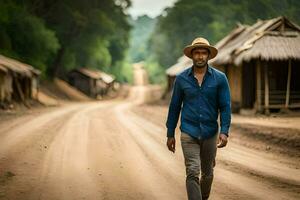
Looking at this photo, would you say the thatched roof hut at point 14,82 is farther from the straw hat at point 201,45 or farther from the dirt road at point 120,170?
the straw hat at point 201,45

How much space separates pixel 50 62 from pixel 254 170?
46362 millimetres

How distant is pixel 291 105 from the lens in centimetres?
2280

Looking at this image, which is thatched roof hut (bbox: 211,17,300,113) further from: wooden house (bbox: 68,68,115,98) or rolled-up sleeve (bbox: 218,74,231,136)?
wooden house (bbox: 68,68,115,98)

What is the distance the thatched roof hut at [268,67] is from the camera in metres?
21.5

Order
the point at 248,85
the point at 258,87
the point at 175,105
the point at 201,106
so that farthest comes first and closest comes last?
the point at 248,85 → the point at 258,87 → the point at 175,105 → the point at 201,106

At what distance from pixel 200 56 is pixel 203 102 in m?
0.57

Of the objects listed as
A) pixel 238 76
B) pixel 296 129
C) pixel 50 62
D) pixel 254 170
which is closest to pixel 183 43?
pixel 50 62

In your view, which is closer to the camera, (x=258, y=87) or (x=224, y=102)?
(x=224, y=102)

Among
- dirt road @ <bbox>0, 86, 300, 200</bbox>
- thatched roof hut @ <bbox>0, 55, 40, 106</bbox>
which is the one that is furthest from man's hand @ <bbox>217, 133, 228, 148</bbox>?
thatched roof hut @ <bbox>0, 55, 40, 106</bbox>

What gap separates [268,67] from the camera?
23.3m

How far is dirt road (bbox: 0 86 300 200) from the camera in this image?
23.4ft

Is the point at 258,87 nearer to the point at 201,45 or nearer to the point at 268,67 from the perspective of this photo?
the point at 268,67

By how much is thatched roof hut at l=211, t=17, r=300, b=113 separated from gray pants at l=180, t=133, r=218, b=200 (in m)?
15.7

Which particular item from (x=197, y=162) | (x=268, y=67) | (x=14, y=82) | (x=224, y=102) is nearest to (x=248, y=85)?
(x=268, y=67)
